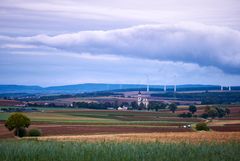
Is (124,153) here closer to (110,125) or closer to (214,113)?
(110,125)

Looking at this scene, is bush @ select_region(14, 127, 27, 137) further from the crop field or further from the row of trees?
the row of trees

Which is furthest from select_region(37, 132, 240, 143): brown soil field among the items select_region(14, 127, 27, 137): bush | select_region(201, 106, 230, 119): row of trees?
select_region(201, 106, 230, 119): row of trees

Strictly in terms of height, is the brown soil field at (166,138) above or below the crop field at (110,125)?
above

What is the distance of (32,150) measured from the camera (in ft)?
98.2

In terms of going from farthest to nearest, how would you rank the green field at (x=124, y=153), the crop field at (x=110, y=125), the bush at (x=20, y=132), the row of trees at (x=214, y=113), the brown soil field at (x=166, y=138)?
the row of trees at (x=214, y=113) → the crop field at (x=110, y=125) → the bush at (x=20, y=132) → the brown soil field at (x=166, y=138) → the green field at (x=124, y=153)

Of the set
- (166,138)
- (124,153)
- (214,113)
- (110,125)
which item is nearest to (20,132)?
A: (110,125)

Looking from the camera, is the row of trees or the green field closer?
the green field

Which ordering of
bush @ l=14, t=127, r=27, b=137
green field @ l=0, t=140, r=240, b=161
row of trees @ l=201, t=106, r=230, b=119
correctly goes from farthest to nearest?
row of trees @ l=201, t=106, r=230, b=119 < bush @ l=14, t=127, r=27, b=137 < green field @ l=0, t=140, r=240, b=161

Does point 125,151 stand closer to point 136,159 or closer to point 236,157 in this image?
point 136,159

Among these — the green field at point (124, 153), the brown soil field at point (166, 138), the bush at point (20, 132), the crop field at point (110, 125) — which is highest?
the green field at point (124, 153)

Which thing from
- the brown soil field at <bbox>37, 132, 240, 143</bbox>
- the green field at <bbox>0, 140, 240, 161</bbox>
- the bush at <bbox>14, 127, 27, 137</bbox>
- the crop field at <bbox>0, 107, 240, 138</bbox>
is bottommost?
the bush at <bbox>14, 127, 27, 137</bbox>

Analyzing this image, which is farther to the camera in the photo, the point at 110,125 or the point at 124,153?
the point at 110,125

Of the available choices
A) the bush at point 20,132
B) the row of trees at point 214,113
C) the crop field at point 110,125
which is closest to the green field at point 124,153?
the crop field at point 110,125

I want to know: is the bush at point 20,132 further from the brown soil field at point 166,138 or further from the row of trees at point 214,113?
the row of trees at point 214,113
